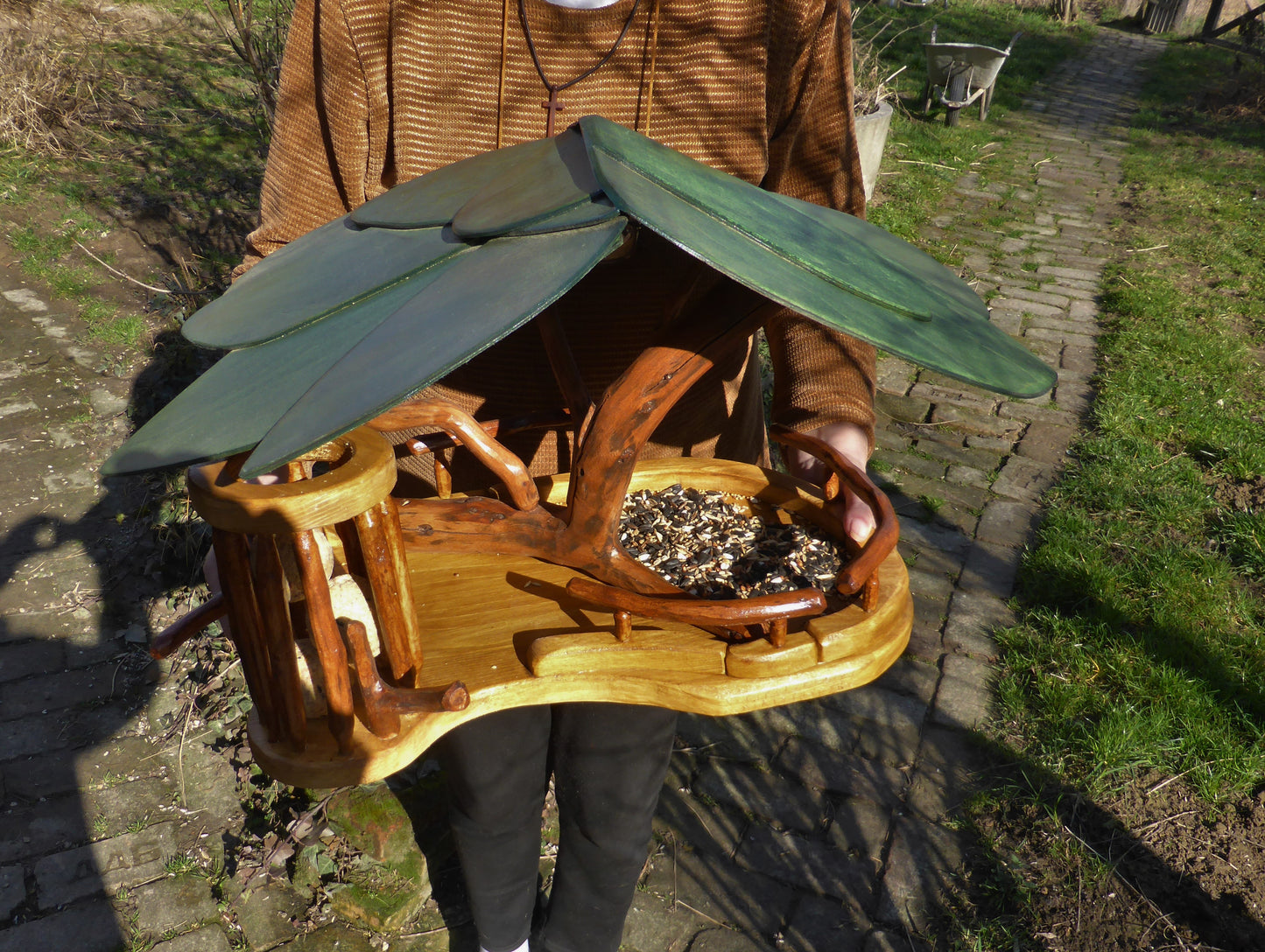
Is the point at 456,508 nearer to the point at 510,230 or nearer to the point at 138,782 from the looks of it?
the point at 510,230

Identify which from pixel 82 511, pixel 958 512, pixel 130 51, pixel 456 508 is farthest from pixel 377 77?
pixel 130 51

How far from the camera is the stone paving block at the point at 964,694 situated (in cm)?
305

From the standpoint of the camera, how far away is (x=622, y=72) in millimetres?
1625

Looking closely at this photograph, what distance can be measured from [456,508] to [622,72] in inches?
32.4

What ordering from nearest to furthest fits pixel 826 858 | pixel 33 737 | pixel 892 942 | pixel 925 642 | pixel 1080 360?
pixel 892 942 < pixel 826 858 < pixel 33 737 < pixel 925 642 < pixel 1080 360

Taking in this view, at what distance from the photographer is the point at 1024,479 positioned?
427 centimetres

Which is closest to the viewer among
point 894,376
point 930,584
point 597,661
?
point 597,661

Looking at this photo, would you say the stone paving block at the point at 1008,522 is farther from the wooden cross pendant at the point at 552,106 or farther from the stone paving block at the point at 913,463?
the wooden cross pendant at the point at 552,106

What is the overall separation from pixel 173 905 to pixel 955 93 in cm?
1035

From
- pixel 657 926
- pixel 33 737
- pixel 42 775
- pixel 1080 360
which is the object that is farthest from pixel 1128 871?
pixel 1080 360

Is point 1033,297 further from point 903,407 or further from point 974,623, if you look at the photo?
point 974,623

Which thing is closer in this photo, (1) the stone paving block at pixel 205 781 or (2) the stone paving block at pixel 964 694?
(1) the stone paving block at pixel 205 781

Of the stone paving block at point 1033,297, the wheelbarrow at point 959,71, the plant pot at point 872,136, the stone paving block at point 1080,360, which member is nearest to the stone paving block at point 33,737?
the stone paving block at point 1080,360

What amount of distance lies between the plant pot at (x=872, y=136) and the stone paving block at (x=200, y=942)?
20.5 ft
